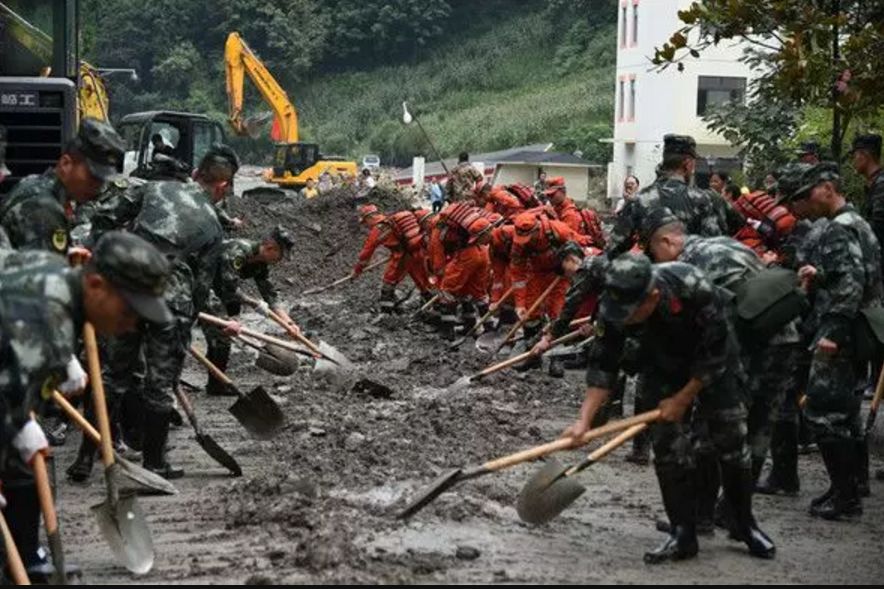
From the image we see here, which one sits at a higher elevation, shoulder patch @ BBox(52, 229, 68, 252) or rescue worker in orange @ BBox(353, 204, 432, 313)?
shoulder patch @ BBox(52, 229, 68, 252)

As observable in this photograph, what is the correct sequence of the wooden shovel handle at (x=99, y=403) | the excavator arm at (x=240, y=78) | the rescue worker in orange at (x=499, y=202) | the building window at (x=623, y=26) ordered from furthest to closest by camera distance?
the building window at (x=623, y=26), the excavator arm at (x=240, y=78), the rescue worker in orange at (x=499, y=202), the wooden shovel handle at (x=99, y=403)

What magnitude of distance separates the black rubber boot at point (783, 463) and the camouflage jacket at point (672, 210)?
1576 millimetres

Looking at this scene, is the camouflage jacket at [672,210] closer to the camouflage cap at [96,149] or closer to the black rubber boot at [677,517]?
the black rubber boot at [677,517]

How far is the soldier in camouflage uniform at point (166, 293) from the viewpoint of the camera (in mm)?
10547

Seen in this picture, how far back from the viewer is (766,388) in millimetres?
9469

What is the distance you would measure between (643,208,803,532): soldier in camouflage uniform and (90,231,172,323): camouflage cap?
3.55 meters

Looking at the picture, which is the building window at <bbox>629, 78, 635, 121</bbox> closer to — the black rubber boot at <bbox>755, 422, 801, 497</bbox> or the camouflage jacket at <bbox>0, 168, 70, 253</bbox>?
the black rubber boot at <bbox>755, 422, 801, 497</bbox>

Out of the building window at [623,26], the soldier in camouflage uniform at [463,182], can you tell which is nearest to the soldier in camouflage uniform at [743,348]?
the soldier in camouflage uniform at [463,182]

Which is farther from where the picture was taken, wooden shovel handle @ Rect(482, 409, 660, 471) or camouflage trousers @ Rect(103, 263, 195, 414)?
camouflage trousers @ Rect(103, 263, 195, 414)

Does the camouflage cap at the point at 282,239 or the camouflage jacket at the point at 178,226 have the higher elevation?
the camouflage jacket at the point at 178,226

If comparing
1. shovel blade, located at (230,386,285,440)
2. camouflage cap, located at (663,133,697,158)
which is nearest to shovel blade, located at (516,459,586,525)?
shovel blade, located at (230,386,285,440)

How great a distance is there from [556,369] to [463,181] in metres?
6.72

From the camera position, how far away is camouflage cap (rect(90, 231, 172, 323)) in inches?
249

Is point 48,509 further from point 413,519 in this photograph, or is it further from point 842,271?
point 842,271
